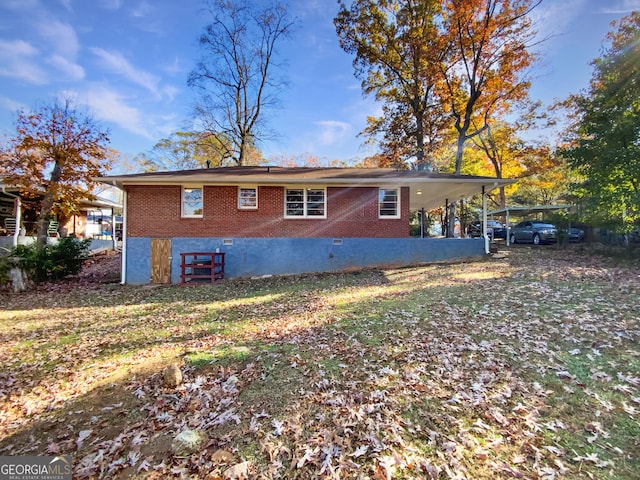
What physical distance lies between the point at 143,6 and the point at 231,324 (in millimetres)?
12054

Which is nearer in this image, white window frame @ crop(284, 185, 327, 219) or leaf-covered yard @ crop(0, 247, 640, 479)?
leaf-covered yard @ crop(0, 247, 640, 479)

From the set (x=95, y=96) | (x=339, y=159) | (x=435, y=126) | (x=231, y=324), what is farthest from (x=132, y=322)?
(x=339, y=159)

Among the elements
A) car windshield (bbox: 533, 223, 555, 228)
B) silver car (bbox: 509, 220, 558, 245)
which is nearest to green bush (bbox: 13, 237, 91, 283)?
silver car (bbox: 509, 220, 558, 245)

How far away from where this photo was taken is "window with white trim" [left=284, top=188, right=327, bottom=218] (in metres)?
12.4

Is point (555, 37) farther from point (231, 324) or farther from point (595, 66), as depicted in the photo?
point (231, 324)

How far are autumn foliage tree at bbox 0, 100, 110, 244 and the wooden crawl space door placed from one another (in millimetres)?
4913

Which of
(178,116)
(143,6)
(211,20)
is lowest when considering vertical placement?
(143,6)

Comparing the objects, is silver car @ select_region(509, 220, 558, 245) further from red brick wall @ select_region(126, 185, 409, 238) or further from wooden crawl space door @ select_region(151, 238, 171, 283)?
wooden crawl space door @ select_region(151, 238, 171, 283)

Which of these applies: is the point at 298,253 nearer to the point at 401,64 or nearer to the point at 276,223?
the point at 276,223

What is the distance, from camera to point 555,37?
16656 millimetres

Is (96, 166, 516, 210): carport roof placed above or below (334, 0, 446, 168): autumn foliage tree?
below

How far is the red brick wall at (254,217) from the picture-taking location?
38.8ft

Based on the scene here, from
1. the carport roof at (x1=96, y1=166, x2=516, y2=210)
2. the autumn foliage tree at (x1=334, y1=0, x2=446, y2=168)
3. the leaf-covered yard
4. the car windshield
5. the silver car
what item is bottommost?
the leaf-covered yard

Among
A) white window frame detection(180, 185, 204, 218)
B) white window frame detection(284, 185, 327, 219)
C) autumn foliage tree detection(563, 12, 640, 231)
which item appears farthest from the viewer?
white window frame detection(284, 185, 327, 219)
